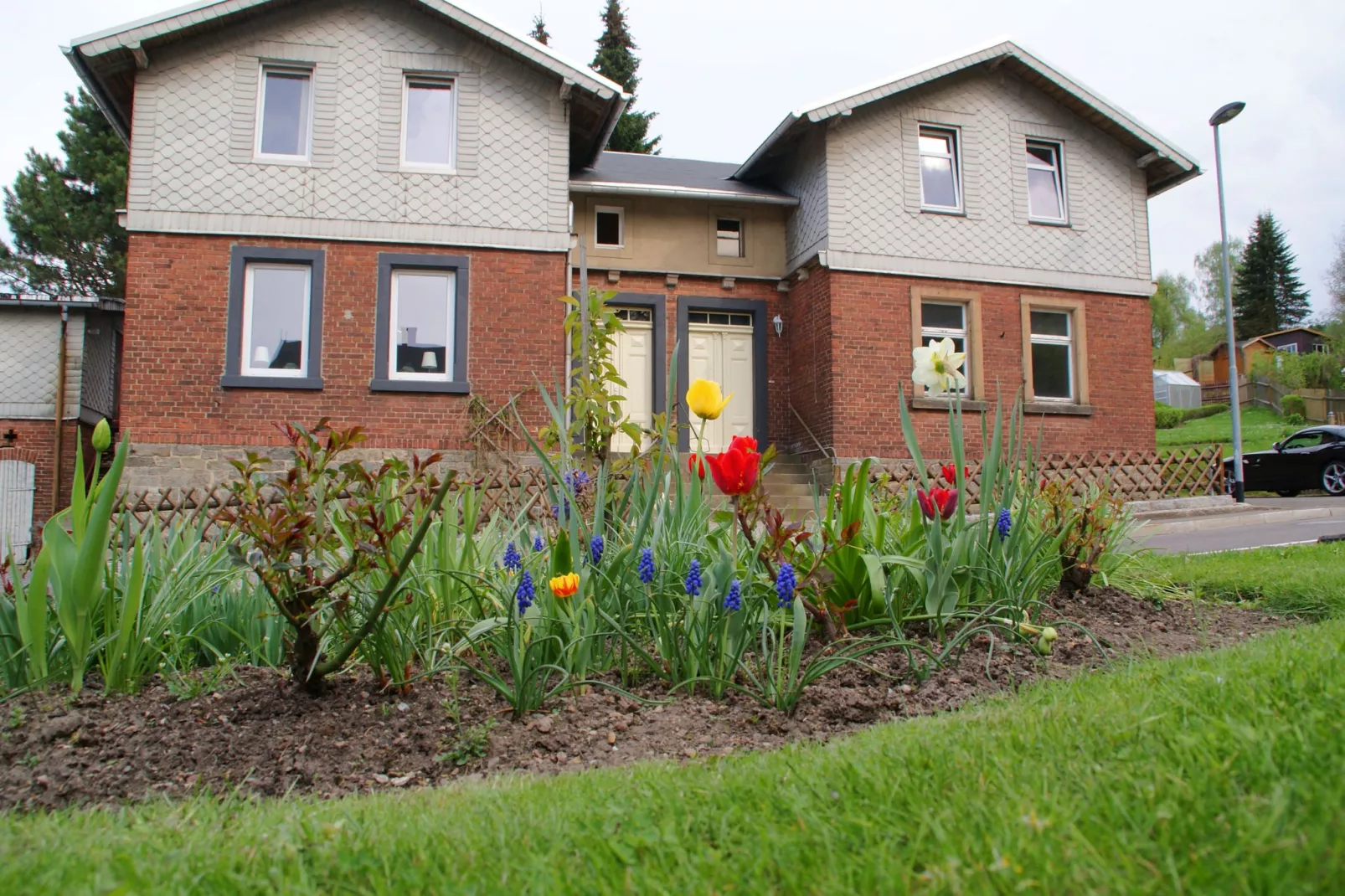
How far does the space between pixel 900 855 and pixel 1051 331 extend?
572 inches

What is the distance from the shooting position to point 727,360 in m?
14.9

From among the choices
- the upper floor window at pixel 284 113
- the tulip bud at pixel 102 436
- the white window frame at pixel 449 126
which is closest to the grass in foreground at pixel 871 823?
the tulip bud at pixel 102 436

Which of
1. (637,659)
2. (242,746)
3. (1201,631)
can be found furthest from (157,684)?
(1201,631)

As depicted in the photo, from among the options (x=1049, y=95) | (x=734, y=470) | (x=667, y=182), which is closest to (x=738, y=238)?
(x=667, y=182)

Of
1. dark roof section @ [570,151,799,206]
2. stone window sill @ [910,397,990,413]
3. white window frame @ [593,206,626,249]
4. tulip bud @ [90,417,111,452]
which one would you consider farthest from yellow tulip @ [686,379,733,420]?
white window frame @ [593,206,626,249]

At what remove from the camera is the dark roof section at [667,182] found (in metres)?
13.8

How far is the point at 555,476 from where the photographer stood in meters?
3.27

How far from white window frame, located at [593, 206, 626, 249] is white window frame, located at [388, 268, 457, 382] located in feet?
9.69

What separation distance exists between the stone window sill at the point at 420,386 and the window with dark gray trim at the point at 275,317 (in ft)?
2.41

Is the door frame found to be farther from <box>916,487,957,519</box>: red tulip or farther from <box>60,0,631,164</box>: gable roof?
<box>916,487,957,519</box>: red tulip

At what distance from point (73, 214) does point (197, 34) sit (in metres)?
18.1

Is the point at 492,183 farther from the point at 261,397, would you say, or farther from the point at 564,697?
the point at 564,697

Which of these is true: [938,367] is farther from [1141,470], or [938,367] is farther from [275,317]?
[1141,470]

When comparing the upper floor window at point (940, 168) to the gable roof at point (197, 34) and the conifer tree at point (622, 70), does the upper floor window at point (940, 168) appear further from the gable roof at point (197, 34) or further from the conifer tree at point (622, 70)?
the conifer tree at point (622, 70)
